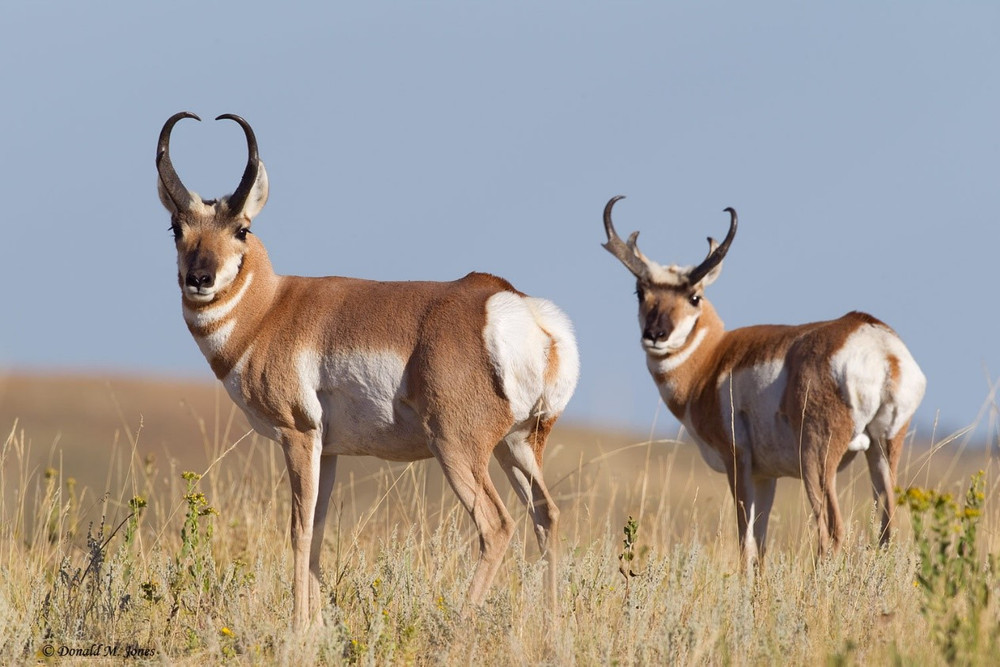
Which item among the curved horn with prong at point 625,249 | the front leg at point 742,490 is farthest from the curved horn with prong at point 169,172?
the curved horn with prong at point 625,249

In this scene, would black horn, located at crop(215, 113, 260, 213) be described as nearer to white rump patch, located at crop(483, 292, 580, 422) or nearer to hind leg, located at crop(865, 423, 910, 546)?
white rump patch, located at crop(483, 292, 580, 422)

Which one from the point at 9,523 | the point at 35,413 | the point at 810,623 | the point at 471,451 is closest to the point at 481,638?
the point at 471,451

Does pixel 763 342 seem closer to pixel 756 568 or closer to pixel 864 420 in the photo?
pixel 864 420

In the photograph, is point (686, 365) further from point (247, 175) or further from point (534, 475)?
point (247, 175)

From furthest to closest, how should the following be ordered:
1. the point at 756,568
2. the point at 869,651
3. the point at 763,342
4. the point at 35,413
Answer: the point at 35,413
the point at 763,342
the point at 756,568
the point at 869,651

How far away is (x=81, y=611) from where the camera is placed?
629 centimetres

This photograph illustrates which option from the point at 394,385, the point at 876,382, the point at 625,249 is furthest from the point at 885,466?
the point at 394,385

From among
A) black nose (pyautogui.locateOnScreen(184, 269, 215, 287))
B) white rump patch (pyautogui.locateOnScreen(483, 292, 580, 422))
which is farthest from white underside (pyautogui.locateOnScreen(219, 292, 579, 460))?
black nose (pyautogui.locateOnScreen(184, 269, 215, 287))

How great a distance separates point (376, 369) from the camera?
253 inches

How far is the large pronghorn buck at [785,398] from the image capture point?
28.9 ft

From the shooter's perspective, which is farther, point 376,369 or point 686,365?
point 686,365

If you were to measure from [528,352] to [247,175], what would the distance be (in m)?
2.01

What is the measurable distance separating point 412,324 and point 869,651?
2911 mm

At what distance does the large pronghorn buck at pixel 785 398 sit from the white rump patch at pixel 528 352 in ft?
7.90
